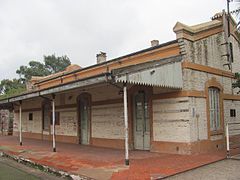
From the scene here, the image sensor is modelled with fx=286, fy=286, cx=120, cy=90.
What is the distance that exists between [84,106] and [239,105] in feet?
27.0

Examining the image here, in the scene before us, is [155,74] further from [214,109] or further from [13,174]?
[13,174]

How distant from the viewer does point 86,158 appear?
1074cm

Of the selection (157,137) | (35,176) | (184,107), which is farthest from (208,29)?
(35,176)

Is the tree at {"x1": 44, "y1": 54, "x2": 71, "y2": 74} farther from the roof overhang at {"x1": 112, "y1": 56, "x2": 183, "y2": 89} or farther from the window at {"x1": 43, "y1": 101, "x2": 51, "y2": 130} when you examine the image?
the roof overhang at {"x1": 112, "y1": 56, "x2": 183, "y2": 89}

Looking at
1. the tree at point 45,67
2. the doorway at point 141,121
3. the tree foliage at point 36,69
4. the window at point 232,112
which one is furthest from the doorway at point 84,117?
the tree at point 45,67

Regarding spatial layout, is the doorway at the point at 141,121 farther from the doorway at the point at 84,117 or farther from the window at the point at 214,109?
the doorway at the point at 84,117

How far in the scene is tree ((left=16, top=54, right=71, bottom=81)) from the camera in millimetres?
59594

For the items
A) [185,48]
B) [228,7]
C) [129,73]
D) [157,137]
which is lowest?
[157,137]

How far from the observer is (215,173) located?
812cm

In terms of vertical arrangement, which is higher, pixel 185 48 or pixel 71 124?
pixel 185 48

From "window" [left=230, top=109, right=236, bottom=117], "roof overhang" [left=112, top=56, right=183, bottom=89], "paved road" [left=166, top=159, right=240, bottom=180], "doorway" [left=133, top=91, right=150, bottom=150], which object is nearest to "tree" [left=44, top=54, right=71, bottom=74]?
"doorway" [left=133, top=91, right=150, bottom=150]

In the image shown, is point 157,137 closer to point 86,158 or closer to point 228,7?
point 86,158

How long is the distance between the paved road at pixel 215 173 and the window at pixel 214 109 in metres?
3.00

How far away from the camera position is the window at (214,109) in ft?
40.3
